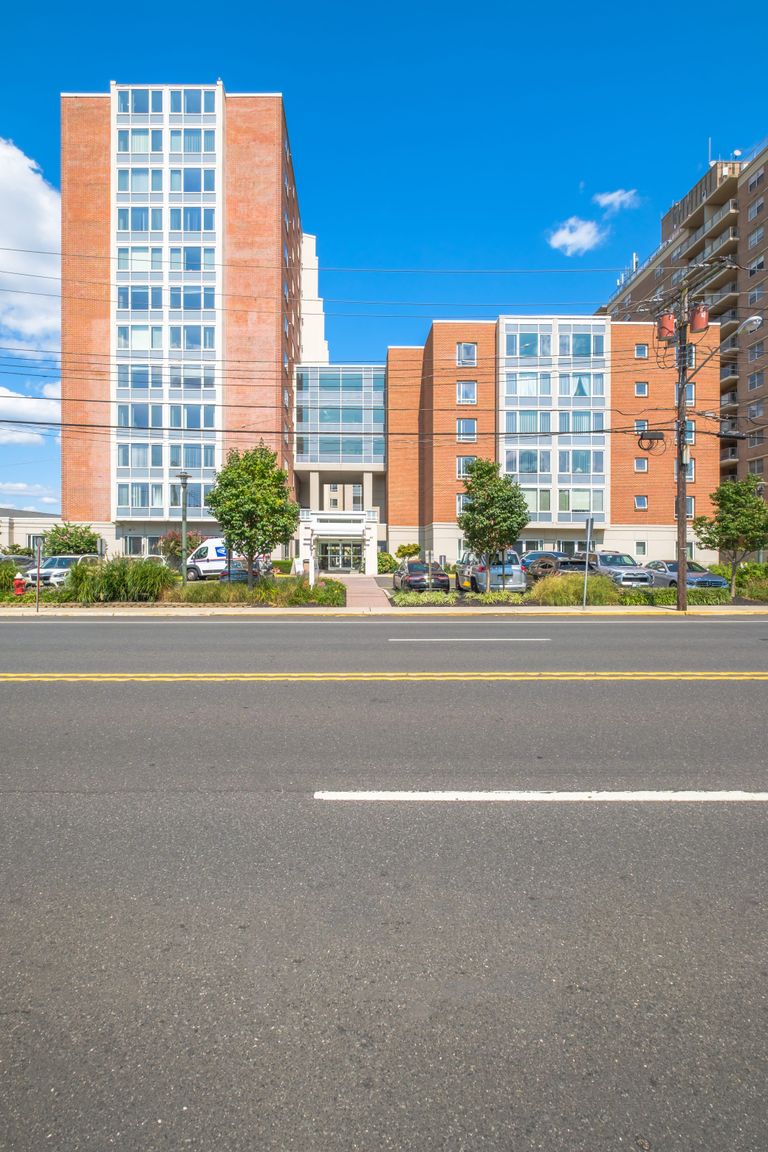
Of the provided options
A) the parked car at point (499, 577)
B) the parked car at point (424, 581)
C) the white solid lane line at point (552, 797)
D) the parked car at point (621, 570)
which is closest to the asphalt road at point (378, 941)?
the white solid lane line at point (552, 797)

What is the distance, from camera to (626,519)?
50.5m

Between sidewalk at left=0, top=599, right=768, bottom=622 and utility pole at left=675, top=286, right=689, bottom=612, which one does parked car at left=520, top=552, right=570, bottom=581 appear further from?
sidewalk at left=0, top=599, right=768, bottom=622

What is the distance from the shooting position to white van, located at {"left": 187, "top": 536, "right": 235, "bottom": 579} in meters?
33.7

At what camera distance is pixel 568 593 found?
2183 centimetres

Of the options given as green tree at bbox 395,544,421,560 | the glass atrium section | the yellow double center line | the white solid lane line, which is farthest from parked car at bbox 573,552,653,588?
the glass atrium section

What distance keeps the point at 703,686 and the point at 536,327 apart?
152 ft

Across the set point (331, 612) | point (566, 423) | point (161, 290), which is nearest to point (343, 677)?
point (331, 612)

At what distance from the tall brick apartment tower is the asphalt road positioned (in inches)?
1754

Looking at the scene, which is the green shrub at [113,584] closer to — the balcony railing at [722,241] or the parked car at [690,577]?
the parked car at [690,577]

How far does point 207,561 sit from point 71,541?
14802mm

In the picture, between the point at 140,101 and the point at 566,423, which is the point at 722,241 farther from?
the point at 140,101

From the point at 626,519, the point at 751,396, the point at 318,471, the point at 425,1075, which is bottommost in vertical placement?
the point at 425,1075

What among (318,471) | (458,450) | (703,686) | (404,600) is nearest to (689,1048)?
(703,686)

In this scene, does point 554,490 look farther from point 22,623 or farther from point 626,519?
point 22,623
